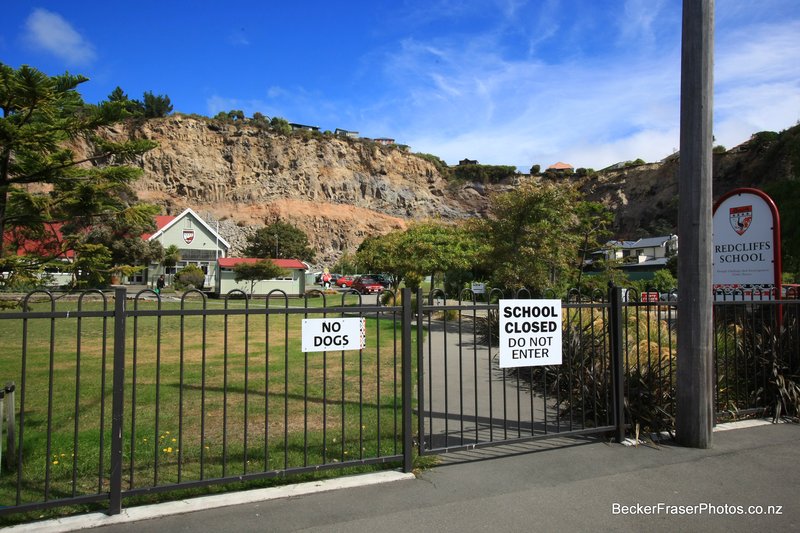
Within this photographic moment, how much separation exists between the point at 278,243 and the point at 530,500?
63.3 meters

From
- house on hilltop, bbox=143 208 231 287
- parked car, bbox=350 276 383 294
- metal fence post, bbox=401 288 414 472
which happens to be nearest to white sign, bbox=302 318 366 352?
metal fence post, bbox=401 288 414 472

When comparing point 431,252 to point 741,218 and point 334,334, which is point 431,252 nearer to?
point 741,218

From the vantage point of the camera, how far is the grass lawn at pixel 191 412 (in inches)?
178

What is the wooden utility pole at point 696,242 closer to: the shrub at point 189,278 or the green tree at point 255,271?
the green tree at point 255,271

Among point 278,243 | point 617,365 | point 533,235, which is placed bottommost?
point 617,365

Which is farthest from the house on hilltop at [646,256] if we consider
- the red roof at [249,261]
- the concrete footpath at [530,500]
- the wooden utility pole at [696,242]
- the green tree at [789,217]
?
the concrete footpath at [530,500]

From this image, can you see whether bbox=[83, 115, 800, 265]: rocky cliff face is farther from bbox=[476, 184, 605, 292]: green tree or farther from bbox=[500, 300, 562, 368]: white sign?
bbox=[500, 300, 562, 368]: white sign

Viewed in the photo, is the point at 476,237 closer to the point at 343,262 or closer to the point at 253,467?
the point at 253,467

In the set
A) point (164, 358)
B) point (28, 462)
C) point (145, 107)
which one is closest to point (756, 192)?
point (28, 462)

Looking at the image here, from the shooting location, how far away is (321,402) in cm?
826

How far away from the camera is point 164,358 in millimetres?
12453

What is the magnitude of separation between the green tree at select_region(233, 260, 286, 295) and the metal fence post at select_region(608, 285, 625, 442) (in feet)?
119

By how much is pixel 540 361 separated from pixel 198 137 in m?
78.4

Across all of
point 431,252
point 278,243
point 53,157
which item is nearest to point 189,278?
point 278,243
